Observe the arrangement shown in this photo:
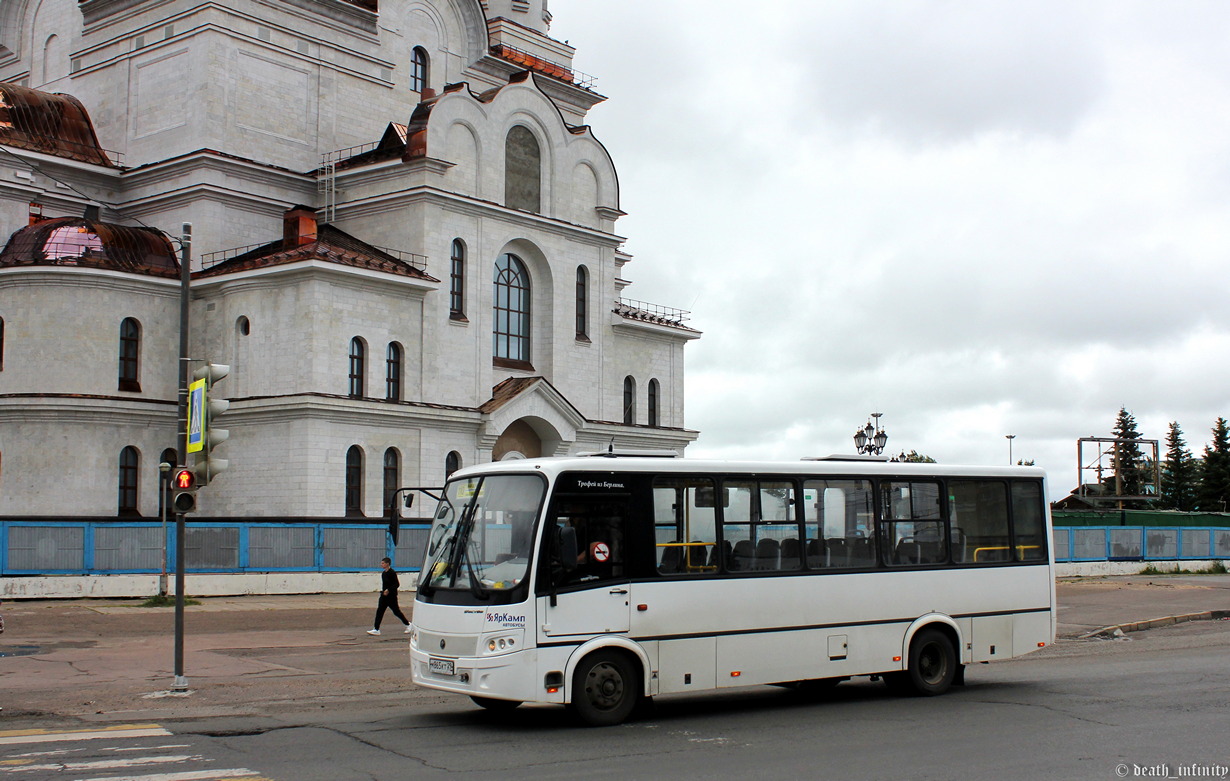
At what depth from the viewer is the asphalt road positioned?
32.4 ft

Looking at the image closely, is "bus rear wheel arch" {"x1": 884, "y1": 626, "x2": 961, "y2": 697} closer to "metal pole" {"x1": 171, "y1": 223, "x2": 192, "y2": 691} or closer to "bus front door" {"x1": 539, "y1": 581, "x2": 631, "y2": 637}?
"bus front door" {"x1": 539, "y1": 581, "x2": 631, "y2": 637}

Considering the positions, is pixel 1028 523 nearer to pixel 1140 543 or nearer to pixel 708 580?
pixel 708 580

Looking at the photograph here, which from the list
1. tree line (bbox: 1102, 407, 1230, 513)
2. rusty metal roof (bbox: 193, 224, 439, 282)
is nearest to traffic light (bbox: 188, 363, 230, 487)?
rusty metal roof (bbox: 193, 224, 439, 282)

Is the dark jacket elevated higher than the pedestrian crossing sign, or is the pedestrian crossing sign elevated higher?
the pedestrian crossing sign

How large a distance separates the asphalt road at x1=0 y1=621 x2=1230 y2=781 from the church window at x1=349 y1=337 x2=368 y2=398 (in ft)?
78.8

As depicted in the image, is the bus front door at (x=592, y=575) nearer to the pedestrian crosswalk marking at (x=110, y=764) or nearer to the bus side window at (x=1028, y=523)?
the pedestrian crosswalk marking at (x=110, y=764)

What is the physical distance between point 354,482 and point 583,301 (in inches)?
492

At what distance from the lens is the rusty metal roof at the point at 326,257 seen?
124 ft

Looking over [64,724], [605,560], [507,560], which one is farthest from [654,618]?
[64,724]

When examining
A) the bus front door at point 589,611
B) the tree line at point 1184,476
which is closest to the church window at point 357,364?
the bus front door at point 589,611

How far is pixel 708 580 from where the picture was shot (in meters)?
12.8

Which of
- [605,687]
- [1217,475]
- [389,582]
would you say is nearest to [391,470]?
[389,582]

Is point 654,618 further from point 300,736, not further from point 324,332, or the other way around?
point 324,332

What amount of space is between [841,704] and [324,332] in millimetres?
26813
